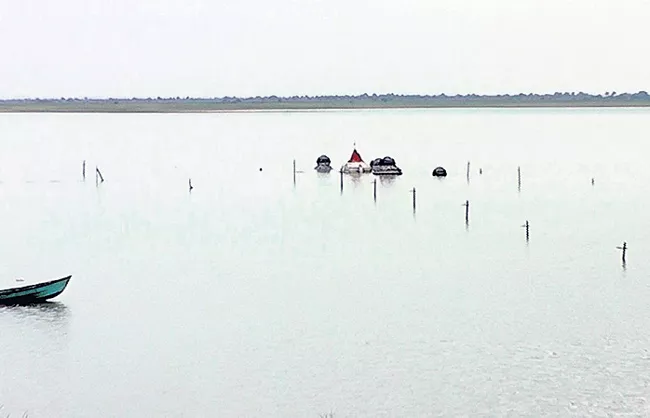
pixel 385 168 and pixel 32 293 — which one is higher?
pixel 385 168

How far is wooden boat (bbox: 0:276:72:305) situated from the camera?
28094 mm

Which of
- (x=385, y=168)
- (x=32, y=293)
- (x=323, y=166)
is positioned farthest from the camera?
(x=323, y=166)

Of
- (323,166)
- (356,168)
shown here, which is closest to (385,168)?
(356,168)

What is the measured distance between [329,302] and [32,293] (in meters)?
7.95

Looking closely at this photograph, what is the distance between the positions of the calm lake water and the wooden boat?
1.09 ft

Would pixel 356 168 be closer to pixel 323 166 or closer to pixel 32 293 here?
pixel 323 166

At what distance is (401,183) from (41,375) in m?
Result: 43.5

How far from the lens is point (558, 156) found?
3506 inches

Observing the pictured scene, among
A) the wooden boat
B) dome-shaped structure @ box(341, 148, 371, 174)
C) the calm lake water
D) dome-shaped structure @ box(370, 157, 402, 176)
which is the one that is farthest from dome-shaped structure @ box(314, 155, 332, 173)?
the wooden boat

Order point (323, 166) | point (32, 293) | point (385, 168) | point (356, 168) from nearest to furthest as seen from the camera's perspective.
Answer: point (32, 293) → point (385, 168) → point (356, 168) → point (323, 166)

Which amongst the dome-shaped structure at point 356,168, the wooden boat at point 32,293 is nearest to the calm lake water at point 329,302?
the wooden boat at point 32,293

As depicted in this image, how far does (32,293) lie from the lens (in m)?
28.5

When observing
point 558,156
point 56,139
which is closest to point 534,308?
point 558,156

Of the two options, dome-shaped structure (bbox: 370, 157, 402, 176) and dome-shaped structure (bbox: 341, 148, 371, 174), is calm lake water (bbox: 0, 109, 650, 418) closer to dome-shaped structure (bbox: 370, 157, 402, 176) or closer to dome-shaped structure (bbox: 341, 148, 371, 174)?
dome-shaped structure (bbox: 370, 157, 402, 176)
